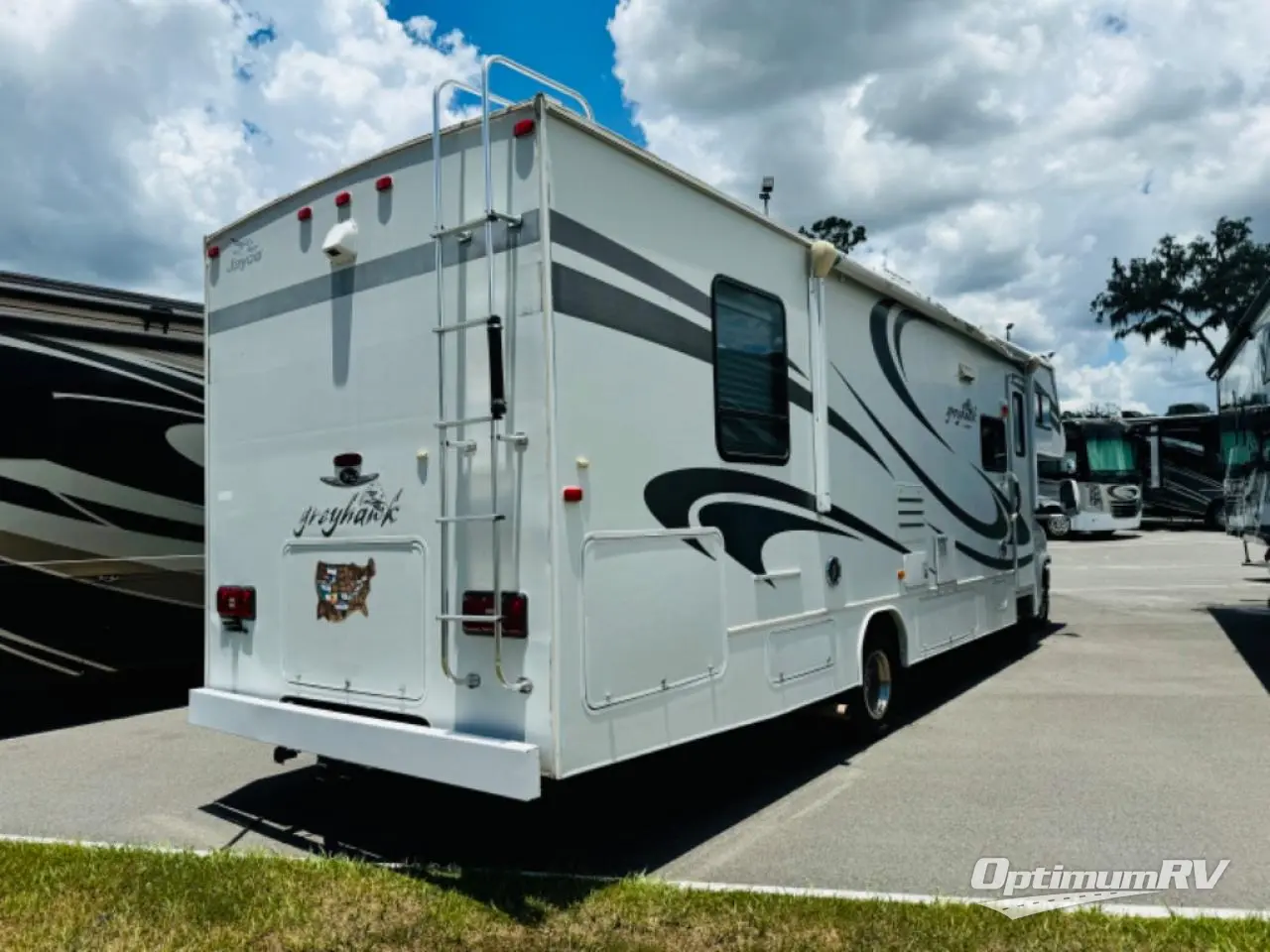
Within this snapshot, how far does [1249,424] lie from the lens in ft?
33.6

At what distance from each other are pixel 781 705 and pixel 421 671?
1.95m

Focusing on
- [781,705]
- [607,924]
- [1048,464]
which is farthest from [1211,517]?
[607,924]

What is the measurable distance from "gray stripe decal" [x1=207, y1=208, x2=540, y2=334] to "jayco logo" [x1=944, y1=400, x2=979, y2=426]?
4664mm

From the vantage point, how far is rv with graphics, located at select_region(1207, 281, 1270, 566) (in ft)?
29.8

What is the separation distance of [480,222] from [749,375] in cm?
177

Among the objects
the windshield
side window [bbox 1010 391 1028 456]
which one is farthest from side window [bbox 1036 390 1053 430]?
the windshield

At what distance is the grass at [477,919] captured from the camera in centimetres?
362

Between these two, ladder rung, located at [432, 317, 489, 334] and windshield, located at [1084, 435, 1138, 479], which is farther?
windshield, located at [1084, 435, 1138, 479]

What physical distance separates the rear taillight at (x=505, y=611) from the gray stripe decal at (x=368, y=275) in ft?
4.59

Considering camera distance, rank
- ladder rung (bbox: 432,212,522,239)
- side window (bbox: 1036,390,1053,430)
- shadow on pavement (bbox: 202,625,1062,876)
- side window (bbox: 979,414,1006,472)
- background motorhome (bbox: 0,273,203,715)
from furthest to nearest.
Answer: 1. side window (bbox: 1036,390,1053,430)
2. side window (bbox: 979,414,1006,472)
3. background motorhome (bbox: 0,273,203,715)
4. shadow on pavement (bbox: 202,625,1062,876)
5. ladder rung (bbox: 432,212,522,239)

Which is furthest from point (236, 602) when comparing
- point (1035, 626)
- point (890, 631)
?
point (1035, 626)

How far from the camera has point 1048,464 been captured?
468 inches

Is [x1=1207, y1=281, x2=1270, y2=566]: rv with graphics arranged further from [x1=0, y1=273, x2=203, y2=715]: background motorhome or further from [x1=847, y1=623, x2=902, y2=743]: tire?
[x1=0, y1=273, x2=203, y2=715]: background motorhome

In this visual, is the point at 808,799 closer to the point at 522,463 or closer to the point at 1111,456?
the point at 522,463
